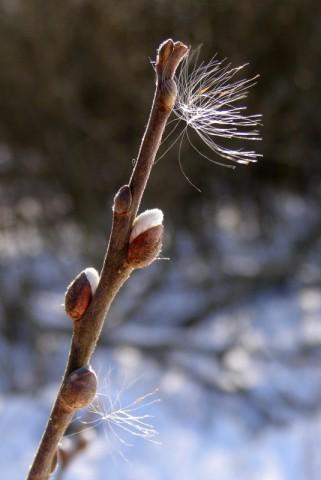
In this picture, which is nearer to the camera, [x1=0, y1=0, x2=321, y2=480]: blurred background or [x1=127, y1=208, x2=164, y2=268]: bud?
[x1=127, y1=208, x2=164, y2=268]: bud

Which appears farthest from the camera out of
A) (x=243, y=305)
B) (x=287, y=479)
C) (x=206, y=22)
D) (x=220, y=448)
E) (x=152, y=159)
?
(x=243, y=305)

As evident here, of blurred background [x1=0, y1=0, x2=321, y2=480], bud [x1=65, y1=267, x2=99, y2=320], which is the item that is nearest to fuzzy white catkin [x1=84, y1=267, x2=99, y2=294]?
bud [x1=65, y1=267, x2=99, y2=320]

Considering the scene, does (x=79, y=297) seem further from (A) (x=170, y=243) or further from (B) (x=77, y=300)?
(A) (x=170, y=243)

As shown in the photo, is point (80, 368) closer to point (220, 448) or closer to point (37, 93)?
point (220, 448)

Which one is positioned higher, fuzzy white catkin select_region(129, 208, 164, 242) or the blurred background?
the blurred background

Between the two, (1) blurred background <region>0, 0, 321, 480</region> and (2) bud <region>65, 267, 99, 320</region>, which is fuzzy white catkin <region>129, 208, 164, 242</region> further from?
(1) blurred background <region>0, 0, 321, 480</region>

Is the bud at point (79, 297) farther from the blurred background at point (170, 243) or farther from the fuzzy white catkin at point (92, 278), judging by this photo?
the blurred background at point (170, 243)

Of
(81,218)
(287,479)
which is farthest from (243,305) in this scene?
Result: (287,479)

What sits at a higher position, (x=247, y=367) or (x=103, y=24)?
(x=103, y=24)

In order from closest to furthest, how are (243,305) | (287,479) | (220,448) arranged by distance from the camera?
1. (287,479)
2. (220,448)
3. (243,305)
